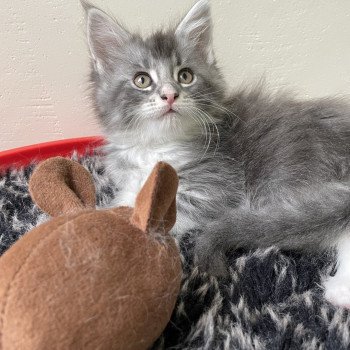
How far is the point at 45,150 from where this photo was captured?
1842 millimetres

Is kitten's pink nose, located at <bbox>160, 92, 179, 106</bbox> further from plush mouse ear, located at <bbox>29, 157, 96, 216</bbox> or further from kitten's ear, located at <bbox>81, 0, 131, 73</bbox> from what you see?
plush mouse ear, located at <bbox>29, 157, 96, 216</bbox>

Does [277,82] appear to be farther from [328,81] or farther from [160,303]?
[160,303]

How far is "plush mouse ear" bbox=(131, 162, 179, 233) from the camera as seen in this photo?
697mm

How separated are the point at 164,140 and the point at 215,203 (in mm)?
249

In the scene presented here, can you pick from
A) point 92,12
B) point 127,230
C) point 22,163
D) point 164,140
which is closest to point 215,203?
point 164,140

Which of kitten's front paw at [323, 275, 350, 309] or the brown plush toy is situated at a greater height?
the brown plush toy

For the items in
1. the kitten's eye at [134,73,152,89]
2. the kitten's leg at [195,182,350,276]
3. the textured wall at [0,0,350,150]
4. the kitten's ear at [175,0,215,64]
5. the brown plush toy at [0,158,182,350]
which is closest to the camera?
the brown plush toy at [0,158,182,350]

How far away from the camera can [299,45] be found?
Result: 1.91 meters

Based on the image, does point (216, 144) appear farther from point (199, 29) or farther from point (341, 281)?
point (341, 281)

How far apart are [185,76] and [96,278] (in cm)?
88

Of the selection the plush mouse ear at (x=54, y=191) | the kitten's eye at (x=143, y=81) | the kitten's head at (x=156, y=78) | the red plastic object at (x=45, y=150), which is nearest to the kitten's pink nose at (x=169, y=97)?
the kitten's head at (x=156, y=78)

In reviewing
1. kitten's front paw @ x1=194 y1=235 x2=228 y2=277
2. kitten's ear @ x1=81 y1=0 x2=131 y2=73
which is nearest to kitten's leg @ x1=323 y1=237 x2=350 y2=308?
kitten's front paw @ x1=194 y1=235 x2=228 y2=277

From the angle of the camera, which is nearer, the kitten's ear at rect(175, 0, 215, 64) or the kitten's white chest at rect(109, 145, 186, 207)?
the kitten's white chest at rect(109, 145, 186, 207)

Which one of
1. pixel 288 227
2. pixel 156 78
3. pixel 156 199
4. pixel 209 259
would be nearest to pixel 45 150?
pixel 156 78
